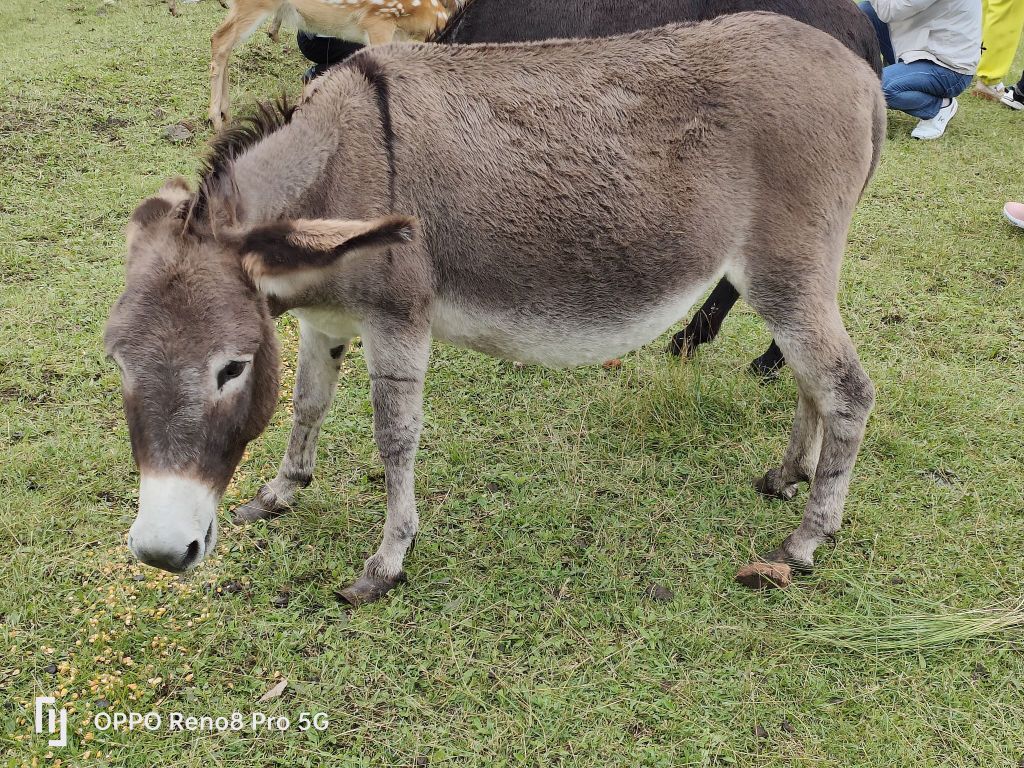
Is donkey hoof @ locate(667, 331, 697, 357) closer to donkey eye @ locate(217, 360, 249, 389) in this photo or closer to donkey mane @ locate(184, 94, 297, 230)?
donkey mane @ locate(184, 94, 297, 230)

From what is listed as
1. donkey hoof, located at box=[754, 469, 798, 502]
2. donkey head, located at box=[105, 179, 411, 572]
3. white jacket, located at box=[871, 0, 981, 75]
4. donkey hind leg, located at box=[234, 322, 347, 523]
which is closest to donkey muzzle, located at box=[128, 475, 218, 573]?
donkey head, located at box=[105, 179, 411, 572]

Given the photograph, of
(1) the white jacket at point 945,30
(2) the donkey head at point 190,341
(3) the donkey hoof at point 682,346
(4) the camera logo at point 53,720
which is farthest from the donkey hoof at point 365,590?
(1) the white jacket at point 945,30

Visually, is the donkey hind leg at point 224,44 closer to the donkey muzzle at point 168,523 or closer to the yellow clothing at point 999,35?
the donkey muzzle at point 168,523

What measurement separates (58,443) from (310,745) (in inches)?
90.0

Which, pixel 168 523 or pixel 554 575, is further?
pixel 554 575

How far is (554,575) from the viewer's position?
3.29m

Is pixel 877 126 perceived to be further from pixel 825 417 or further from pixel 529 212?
pixel 529 212

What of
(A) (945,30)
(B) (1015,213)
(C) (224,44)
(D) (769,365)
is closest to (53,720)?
(D) (769,365)

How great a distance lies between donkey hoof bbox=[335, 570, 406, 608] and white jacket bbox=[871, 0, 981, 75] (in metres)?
8.78

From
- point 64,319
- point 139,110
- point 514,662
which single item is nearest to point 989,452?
point 514,662

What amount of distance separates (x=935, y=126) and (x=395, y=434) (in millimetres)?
8289

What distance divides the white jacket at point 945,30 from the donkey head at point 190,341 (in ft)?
28.5

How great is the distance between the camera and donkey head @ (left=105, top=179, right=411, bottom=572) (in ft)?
6.99

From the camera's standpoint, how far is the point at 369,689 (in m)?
2.75
